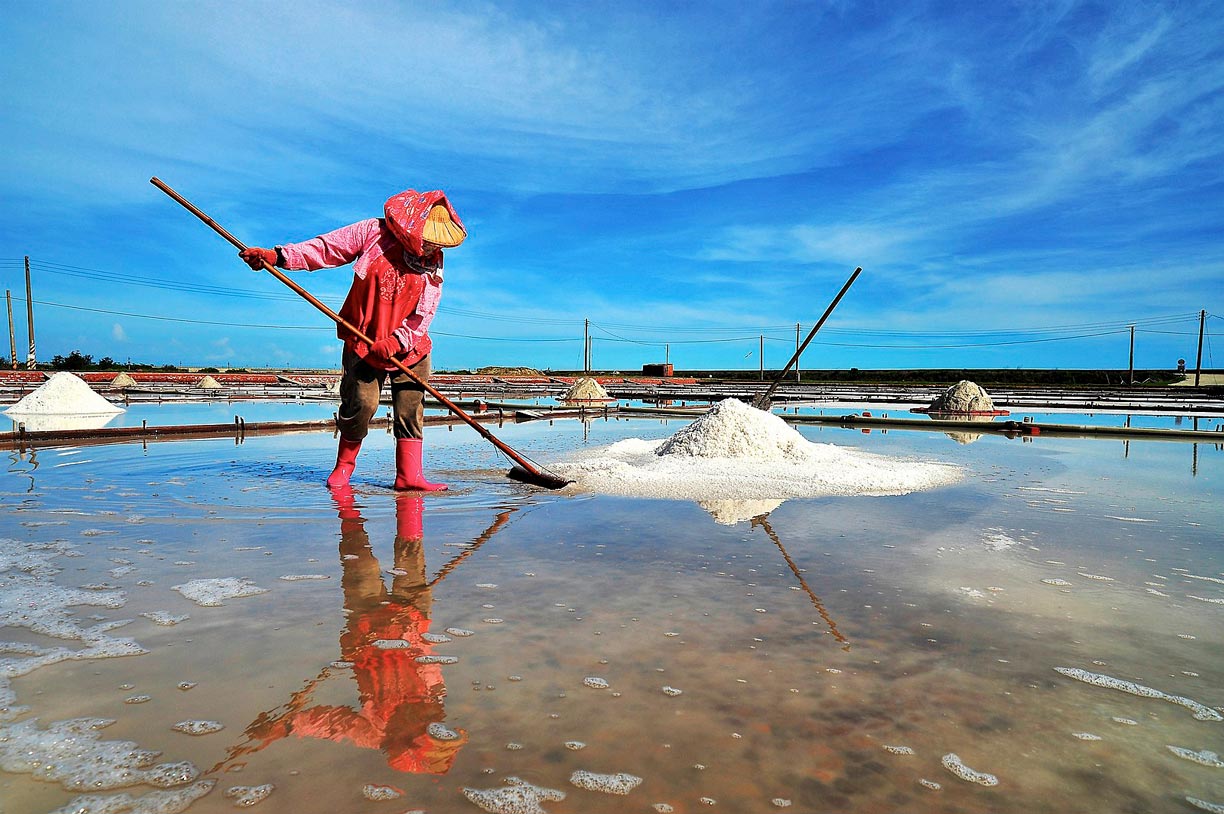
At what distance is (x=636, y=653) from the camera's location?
2.14m

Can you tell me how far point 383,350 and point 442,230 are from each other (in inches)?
42.2

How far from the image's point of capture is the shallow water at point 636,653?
4.88ft

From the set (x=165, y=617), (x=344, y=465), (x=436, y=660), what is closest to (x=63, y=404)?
(x=344, y=465)

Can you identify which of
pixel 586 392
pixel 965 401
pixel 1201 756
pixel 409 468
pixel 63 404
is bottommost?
pixel 1201 756

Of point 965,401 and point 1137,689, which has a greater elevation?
point 965,401

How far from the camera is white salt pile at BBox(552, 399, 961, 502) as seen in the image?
5.56 meters

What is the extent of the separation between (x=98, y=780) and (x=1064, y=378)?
67.1 m

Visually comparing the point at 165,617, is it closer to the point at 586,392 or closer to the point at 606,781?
the point at 606,781

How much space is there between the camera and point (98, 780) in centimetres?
142

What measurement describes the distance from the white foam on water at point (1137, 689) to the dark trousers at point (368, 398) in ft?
14.8

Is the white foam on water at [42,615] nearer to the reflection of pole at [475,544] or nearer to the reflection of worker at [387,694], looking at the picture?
the reflection of worker at [387,694]

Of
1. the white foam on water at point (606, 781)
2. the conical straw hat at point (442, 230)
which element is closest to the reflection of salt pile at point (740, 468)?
the conical straw hat at point (442, 230)

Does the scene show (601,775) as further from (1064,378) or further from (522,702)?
(1064,378)

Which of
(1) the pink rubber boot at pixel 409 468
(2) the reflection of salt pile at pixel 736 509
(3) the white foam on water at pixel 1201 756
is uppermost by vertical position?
(1) the pink rubber boot at pixel 409 468
